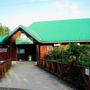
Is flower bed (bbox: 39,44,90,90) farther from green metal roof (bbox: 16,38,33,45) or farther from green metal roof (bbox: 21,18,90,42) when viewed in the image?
green metal roof (bbox: 16,38,33,45)

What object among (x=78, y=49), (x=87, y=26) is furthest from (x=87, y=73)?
(x=87, y=26)

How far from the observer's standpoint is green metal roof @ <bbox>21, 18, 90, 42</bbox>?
2519 cm

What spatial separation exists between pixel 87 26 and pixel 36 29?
7815mm

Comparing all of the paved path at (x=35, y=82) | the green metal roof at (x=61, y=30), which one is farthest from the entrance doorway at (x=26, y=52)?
the paved path at (x=35, y=82)

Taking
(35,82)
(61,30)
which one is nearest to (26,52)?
(61,30)

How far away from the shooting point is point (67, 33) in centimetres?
2664

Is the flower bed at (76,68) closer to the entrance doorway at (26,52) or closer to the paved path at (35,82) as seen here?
the paved path at (35,82)

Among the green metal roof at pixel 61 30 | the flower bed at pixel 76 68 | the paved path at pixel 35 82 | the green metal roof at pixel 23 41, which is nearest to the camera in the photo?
the flower bed at pixel 76 68

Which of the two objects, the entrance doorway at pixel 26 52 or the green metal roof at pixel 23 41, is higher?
the green metal roof at pixel 23 41

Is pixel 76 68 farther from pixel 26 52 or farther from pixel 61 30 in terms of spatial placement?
pixel 26 52

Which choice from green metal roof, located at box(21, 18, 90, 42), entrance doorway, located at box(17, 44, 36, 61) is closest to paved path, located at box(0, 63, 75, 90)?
green metal roof, located at box(21, 18, 90, 42)

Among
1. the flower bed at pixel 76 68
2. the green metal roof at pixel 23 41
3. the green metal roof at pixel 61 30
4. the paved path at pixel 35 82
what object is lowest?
the paved path at pixel 35 82

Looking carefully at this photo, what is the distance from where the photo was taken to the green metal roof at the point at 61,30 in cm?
2519

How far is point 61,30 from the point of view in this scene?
2775 centimetres
